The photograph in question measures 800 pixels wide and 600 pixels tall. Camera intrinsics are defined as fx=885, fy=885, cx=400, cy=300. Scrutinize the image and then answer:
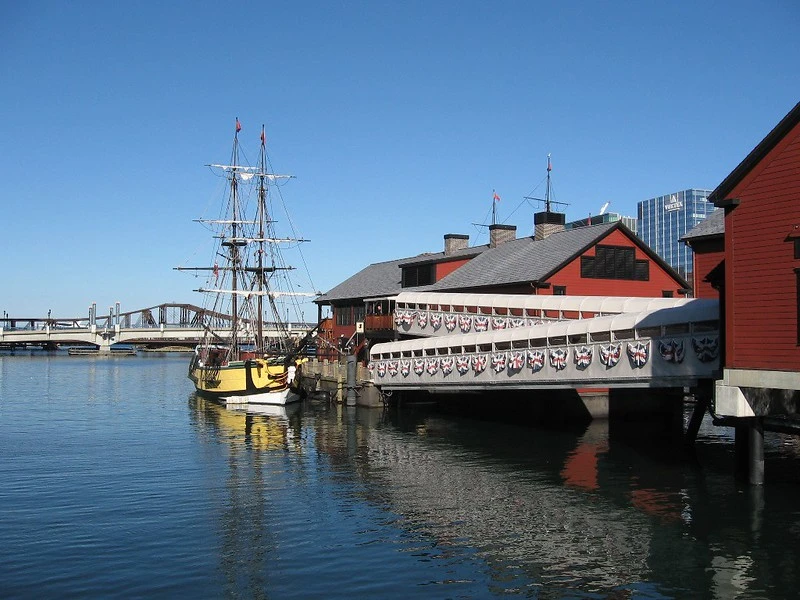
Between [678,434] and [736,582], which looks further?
[678,434]

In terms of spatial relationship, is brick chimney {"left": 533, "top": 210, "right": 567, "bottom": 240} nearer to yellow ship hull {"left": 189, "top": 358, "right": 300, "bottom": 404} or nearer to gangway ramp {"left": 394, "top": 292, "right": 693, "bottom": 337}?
gangway ramp {"left": 394, "top": 292, "right": 693, "bottom": 337}

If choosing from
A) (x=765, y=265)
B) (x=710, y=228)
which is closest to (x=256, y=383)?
(x=710, y=228)

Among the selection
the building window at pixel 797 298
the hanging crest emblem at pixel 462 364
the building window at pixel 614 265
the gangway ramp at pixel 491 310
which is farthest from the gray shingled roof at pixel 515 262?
the building window at pixel 797 298

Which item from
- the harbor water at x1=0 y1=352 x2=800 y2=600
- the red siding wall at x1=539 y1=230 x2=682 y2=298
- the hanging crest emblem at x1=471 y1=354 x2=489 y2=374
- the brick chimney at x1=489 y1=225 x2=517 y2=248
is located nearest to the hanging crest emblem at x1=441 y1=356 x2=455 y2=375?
the hanging crest emblem at x1=471 y1=354 x2=489 y2=374

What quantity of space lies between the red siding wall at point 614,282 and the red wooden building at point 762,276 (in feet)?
78.5

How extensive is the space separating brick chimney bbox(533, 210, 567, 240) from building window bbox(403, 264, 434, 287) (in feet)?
26.7

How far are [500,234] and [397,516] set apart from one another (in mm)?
41851

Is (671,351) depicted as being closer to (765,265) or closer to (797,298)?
(765,265)

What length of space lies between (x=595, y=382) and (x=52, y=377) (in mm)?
80293

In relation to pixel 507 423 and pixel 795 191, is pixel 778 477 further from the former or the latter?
pixel 507 423

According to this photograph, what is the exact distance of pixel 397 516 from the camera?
76.5ft

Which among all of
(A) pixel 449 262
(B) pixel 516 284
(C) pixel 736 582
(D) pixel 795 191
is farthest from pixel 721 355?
(A) pixel 449 262

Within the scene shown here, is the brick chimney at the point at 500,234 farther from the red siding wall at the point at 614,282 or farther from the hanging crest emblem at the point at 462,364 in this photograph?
the hanging crest emblem at the point at 462,364

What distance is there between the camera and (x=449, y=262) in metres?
62.9
